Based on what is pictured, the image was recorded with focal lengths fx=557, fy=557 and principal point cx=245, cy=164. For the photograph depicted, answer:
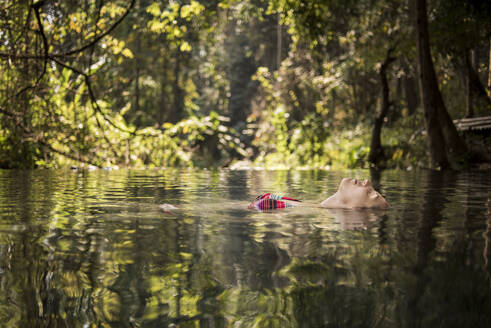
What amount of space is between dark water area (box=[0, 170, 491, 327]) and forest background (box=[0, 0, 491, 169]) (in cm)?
290

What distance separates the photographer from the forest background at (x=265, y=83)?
8.07 metres

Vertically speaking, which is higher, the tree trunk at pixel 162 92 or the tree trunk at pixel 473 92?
the tree trunk at pixel 162 92

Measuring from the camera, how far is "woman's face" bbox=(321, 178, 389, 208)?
2391mm

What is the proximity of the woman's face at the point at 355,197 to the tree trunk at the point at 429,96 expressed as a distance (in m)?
7.11

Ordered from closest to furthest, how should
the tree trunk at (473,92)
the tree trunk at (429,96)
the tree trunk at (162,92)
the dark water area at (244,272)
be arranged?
the dark water area at (244,272) < the tree trunk at (429,96) < the tree trunk at (473,92) < the tree trunk at (162,92)

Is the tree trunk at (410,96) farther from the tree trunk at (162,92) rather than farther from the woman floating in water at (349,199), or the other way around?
the woman floating in water at (349,199)

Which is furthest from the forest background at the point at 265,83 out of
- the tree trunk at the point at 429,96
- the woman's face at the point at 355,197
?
the woman's face at the point at 355,197

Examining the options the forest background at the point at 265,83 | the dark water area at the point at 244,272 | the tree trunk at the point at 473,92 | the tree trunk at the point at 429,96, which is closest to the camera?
the dark water area at the point at 244,272

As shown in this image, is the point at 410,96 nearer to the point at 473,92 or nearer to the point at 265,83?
the point at 473,92

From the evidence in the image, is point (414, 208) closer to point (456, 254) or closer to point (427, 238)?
point (427, 238)

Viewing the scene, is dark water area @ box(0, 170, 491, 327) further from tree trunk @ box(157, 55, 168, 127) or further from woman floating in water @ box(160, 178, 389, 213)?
tree trunk @ box(157, 55, 168, 127)

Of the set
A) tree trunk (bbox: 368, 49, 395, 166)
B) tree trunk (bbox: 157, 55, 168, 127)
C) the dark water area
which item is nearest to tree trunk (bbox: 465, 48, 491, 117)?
tree trunk (bbox: 368, 49, 395, 166)

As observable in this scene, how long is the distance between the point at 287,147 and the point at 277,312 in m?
17.9

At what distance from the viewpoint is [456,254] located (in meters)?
1.27
